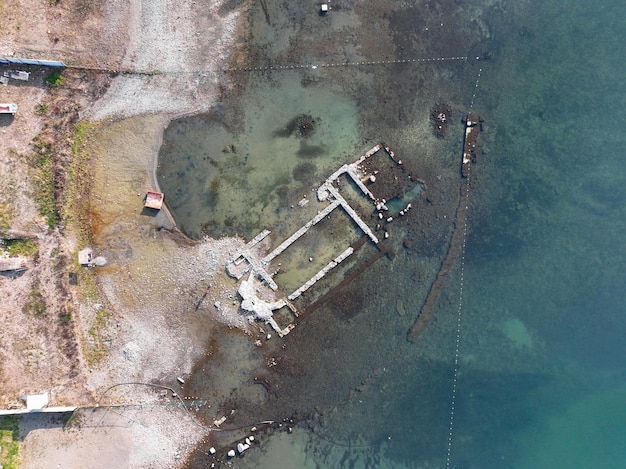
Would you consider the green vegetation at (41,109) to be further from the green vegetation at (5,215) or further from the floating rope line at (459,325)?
the floating rope line at (459,325)

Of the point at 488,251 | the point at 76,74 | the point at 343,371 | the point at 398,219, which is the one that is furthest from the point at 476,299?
the point at 76,74

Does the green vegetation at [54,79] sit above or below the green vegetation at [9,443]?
above

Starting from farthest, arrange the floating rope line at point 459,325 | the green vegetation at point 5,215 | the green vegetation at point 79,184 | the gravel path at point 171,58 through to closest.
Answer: the floating rope line at point 459,325 → the gravel path at point 171,58 → the green vegetation at point 79,184 → the green vegetation at point 5,215

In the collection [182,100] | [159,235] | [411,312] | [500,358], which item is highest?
[182,100]

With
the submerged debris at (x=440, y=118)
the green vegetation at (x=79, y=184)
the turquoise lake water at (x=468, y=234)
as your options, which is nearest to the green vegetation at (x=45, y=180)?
the green vegetation at (x=79, y=184)

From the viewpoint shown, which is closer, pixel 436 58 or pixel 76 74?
pixel 76 74

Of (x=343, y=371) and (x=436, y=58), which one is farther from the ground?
(x=436, y=58)

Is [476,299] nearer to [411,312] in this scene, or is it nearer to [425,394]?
[411,312]
